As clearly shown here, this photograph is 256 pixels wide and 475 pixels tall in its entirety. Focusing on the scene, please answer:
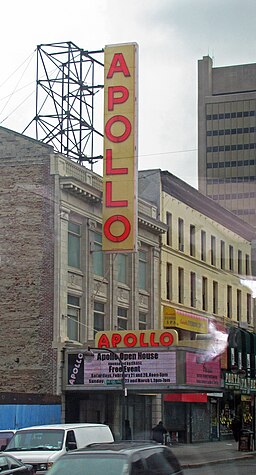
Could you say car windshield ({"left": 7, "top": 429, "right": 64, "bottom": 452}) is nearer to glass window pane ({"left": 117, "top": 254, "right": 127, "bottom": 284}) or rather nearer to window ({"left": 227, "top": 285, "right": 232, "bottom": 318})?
glass window pane ({"left": 117, "top": 254, "right": 127, "bottom": 284})

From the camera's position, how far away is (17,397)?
118ft

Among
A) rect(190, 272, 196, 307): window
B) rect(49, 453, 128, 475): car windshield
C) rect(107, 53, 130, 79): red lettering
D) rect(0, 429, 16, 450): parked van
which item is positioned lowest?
rect(0, 429, 16, 450): parked van

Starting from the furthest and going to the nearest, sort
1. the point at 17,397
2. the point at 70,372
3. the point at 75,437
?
the point at 70,372 < the point at 17,397 < the point at 75,437

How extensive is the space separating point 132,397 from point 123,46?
15829 mm

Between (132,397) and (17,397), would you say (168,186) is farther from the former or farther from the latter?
(17,397)

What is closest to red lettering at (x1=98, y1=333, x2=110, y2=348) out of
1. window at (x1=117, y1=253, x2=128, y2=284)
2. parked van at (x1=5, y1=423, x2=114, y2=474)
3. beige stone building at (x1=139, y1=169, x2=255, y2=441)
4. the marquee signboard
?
the marquee signboard

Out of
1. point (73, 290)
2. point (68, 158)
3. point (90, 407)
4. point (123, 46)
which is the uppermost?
point (123, 46)

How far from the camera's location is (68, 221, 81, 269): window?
41.9 meters

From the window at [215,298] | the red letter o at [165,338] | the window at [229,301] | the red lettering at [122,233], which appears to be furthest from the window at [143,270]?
the red letter o at [165,338]

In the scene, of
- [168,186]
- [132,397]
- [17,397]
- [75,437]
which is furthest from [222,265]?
[75,437]

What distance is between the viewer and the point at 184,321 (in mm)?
50375

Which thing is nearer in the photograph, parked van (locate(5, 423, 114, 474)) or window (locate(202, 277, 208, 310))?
parked van (locate(5, 423, 114, 474))

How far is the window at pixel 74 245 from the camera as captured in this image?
41.9 meters

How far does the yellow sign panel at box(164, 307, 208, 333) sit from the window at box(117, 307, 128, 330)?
379 cm
